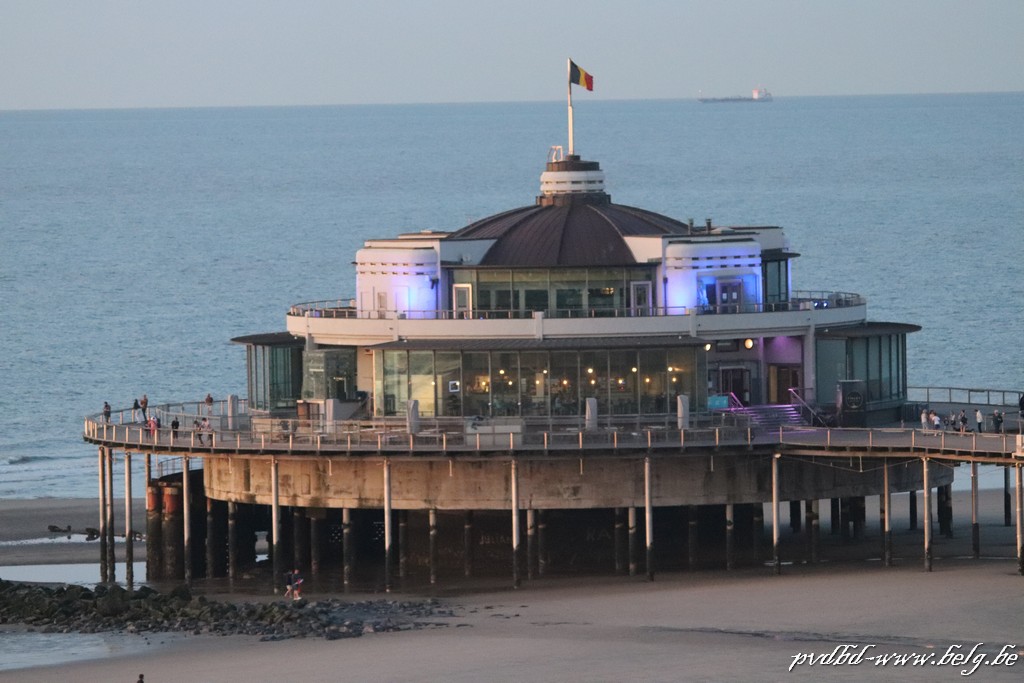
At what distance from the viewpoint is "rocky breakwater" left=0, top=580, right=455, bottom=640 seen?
235 feet

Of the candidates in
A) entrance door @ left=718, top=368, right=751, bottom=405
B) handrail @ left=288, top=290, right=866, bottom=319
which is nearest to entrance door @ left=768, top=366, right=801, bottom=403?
entrance door @ left=718, top=368, right=751, bottom=405

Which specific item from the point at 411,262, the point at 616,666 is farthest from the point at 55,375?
the point at 616,666

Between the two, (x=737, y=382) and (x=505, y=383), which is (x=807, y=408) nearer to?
(x=737, y=382)

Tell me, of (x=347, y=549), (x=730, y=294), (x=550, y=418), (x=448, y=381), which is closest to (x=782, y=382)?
(x=730, y=294)

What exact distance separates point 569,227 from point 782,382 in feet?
27.6

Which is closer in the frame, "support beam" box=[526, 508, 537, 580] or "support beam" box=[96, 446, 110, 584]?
"support beam" box=[526, 508, 537, 580]

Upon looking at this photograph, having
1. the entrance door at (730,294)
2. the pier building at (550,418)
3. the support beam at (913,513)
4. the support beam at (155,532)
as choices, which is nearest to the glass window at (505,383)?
the pier building at (550,418)

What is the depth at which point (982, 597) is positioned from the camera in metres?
70.9

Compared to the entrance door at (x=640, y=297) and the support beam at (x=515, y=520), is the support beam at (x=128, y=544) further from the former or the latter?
the entrance door at (x=640, y=297)

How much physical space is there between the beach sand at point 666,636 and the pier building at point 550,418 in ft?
8.37

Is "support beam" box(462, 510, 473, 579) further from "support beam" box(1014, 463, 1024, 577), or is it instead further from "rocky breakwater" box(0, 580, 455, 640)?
"support beam" box(1014, 463, 1024, 577)

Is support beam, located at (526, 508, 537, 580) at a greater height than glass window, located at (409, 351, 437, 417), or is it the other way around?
glass window, located at (409, 351, 437, 417)

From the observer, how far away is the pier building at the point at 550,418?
78688 mm

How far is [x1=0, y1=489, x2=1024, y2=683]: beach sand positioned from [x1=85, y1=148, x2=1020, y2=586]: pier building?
255 cm
